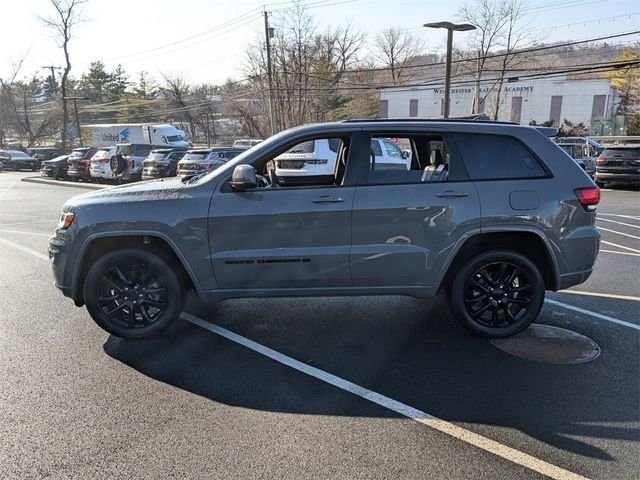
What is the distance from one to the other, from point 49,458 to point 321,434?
60.6 inches

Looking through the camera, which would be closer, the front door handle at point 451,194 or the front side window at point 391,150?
the front door handle at point 451,194

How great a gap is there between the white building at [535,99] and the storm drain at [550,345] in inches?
2091

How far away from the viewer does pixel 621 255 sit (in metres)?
7.53

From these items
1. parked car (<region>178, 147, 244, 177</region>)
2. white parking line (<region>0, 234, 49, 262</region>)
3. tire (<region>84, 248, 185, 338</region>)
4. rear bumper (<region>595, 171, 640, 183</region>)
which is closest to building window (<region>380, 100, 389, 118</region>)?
rear bumper (<region>595, 171, 640, 183</region>)

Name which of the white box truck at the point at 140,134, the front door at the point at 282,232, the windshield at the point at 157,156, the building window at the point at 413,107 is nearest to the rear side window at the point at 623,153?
the windshield at the point at 157,156

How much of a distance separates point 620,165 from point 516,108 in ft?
146

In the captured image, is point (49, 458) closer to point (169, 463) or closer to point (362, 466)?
point (169, 463)

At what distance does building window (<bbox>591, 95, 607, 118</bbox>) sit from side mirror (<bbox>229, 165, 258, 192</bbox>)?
6202 cm

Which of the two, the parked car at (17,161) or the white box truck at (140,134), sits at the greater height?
the white box truck at (140,134)

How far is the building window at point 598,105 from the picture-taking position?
181 feet

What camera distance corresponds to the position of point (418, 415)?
3.16 metres

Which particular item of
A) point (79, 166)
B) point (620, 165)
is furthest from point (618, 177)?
point (79, 166)

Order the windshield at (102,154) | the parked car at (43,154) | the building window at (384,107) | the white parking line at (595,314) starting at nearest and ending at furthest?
the white parking line at (595,314) < the windshield at (102,154) < the parked car at (43,154) < the building window at (384,107)

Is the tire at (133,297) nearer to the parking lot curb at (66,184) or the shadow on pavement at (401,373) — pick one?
the shadow on pavement at (401,373)
